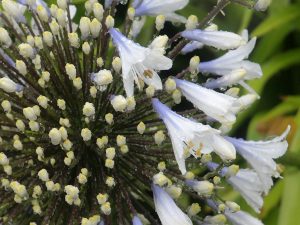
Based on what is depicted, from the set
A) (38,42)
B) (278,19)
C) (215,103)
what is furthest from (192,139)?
(278,19)

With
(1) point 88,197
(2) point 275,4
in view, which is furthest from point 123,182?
(2) point 275,4

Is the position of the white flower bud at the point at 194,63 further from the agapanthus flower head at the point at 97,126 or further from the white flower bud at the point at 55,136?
the white flower bud at the point at 55,136

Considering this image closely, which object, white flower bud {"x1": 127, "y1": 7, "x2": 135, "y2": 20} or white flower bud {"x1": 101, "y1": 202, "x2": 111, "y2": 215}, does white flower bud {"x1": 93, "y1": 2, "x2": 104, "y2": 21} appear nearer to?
white flower bud {"x1": 127, "y1": 7, "x2": 135, "y2": 20}

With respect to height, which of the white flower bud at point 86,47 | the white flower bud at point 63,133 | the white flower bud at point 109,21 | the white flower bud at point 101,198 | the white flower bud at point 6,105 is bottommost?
the white flower bud at point 101,198

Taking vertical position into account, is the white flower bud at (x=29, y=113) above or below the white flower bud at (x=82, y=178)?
above

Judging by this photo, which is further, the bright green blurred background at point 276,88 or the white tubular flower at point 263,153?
the bright green blurred background at point 276,88

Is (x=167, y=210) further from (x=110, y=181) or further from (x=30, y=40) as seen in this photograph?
(x=30, y=40)

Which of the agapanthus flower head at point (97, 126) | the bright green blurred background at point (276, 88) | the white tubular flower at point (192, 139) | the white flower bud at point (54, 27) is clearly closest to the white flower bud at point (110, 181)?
the agapanthus flower head at point (97, 126)
